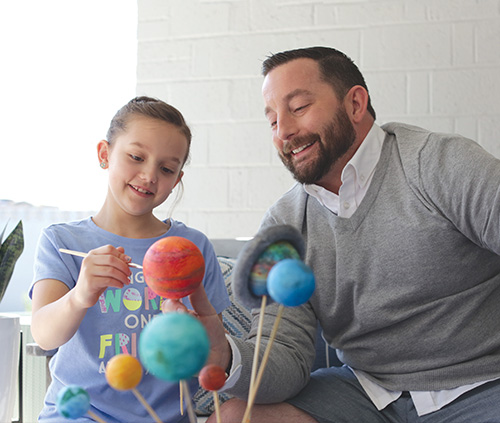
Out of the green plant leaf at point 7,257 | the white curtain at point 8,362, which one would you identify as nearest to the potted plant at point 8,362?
the white curtain at point 8,362

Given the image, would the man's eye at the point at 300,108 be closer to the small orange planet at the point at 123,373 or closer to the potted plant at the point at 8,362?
the potted plant at the point at 8,362

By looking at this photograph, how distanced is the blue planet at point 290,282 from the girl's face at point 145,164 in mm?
615

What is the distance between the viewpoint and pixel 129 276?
3.85 ft

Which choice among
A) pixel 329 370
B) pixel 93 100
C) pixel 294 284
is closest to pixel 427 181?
pixel 329 370

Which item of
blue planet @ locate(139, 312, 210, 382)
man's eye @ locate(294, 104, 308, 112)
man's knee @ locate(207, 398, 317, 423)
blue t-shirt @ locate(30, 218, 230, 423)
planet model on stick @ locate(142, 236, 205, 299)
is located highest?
man's eye @ locate(294, 104, 308, 112)

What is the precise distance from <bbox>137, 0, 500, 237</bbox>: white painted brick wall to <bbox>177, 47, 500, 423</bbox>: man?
0.56 m

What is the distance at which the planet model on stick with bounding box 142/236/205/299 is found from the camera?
0.77m

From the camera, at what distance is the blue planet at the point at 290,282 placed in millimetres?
651

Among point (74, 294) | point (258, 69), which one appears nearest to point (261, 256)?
point (74, 294)

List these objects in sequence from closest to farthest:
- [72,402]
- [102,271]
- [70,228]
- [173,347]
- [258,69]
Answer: [173,347] → [72,402] → [102,271] → [70,228] → [258,69]

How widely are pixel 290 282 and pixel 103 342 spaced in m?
0.68

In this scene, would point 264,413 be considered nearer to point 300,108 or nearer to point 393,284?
point 393,284

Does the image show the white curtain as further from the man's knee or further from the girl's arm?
the man's knee

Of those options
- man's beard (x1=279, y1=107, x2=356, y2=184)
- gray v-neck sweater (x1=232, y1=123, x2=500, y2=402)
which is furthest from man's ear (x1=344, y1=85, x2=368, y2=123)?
gray v-neck sweater (x1=232, y1=123, x2=500, y2=402)
